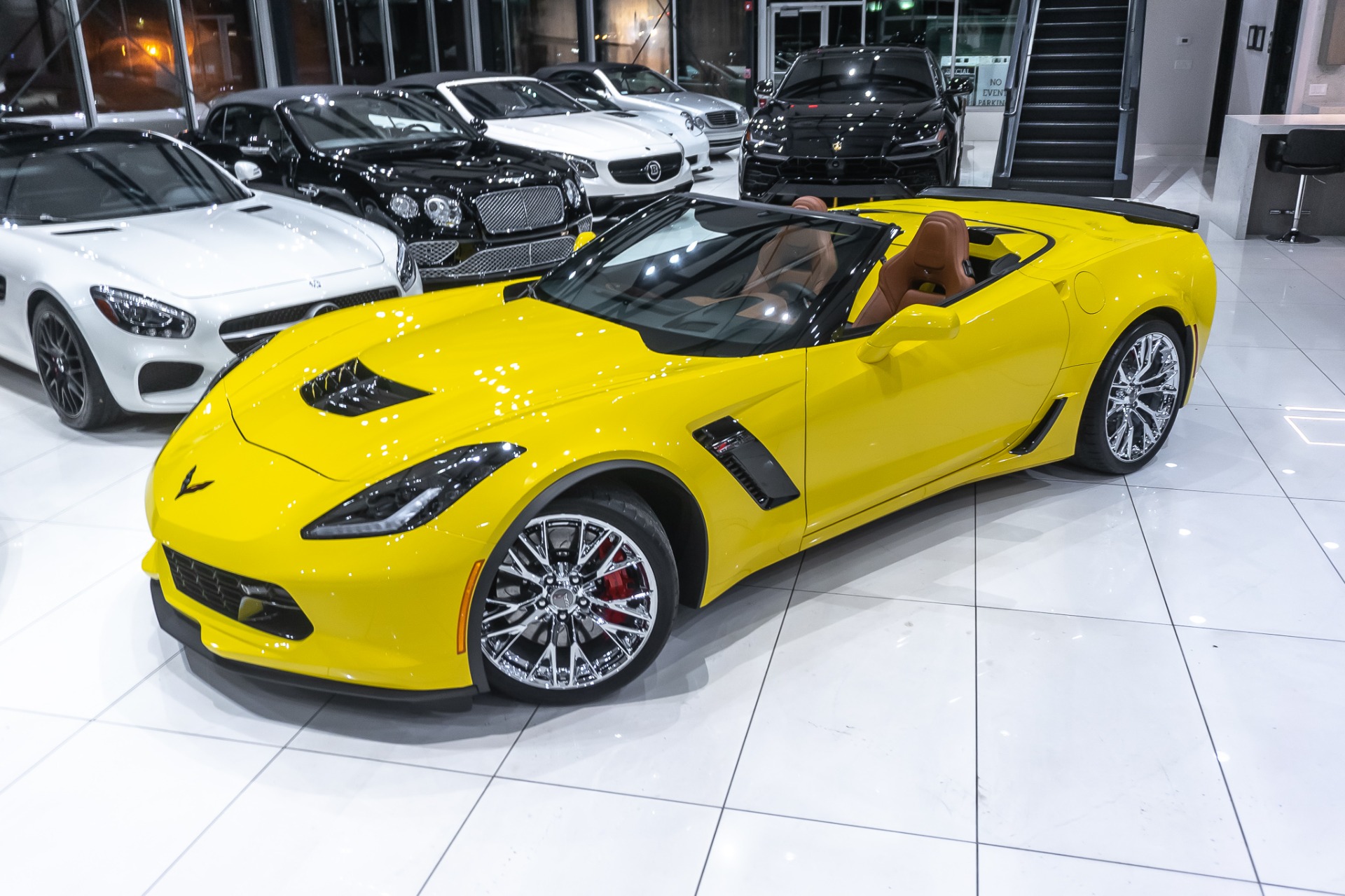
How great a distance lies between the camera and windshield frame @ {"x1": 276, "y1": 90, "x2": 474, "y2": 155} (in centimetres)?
702

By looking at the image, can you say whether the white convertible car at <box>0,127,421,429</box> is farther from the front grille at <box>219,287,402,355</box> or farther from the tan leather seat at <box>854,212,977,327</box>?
the tan leather seat at <box>854,212,977,327</box>

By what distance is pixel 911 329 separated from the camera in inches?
Result: 115

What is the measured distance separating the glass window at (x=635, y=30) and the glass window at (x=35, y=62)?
437 inches

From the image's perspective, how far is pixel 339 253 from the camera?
4992mm

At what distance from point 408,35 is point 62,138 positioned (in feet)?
39.0

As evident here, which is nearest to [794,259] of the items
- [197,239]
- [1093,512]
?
[1093,512]

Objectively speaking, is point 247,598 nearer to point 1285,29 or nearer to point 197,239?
point 197,239

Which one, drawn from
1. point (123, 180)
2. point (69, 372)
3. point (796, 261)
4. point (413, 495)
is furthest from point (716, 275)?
point (123, 180)

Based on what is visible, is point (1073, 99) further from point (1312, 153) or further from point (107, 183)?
point (107, 183)

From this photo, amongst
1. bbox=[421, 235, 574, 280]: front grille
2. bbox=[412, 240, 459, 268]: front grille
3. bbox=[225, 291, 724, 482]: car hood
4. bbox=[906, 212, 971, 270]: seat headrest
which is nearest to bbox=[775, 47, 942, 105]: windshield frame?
bbox=[421, 235, 574, 280]: front grille

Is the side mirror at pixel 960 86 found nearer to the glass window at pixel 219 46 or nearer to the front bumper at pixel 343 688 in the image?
the glass window at pixel 219 46

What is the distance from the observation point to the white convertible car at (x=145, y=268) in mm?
4359

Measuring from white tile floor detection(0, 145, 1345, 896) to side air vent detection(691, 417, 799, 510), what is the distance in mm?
477

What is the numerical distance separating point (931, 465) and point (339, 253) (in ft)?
10.3
